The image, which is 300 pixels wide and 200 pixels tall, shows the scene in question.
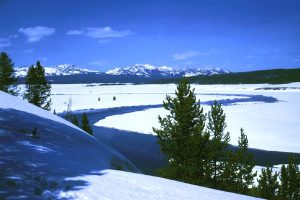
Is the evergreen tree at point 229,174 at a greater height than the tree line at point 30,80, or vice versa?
the tree line at point 30,80

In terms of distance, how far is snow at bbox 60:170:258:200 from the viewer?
9.43 metres

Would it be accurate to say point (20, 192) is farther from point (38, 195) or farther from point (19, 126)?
point (19, 126)

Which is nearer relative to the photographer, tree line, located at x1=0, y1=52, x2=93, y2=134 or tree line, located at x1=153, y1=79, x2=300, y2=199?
tree line, located at x1=153, y1=79, x2=300, y2=199

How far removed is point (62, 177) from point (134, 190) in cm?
232

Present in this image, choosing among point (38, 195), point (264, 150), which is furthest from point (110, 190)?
point (264, 150)

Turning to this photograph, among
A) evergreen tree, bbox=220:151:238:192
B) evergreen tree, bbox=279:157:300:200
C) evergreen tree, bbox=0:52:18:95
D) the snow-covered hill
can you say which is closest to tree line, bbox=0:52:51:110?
evergreen tree, bbox=0:52:18:95

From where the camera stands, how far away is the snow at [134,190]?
943 centimetres

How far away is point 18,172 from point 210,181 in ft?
48.3

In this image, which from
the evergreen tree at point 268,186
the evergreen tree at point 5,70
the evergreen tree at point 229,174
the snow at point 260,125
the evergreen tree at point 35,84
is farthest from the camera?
the evergreen tree at point 35,84

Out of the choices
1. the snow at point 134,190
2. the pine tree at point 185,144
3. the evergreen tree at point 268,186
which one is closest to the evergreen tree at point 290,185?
the evergreen tree at point 268,186

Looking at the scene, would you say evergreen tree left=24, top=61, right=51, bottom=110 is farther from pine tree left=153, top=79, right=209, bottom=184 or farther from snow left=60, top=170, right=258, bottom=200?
snow left=60, top=170, right=258, bottom=200

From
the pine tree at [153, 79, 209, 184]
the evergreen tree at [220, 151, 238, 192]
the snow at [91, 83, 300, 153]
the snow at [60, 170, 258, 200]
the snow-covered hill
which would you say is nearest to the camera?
the snow-covered hill

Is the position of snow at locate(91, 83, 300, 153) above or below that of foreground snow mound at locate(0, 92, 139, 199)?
below

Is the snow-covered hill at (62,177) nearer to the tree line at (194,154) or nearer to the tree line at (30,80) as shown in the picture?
the tree line at (194,154)
